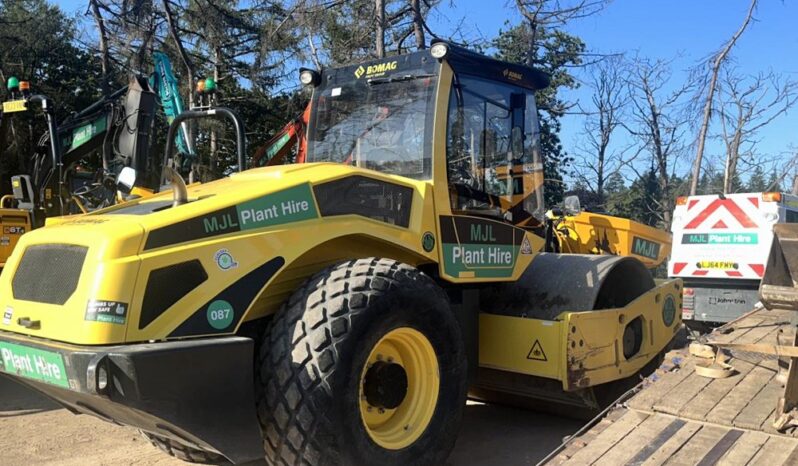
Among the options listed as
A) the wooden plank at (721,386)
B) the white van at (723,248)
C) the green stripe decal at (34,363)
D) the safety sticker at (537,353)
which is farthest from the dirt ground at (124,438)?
the white van at (723,248)

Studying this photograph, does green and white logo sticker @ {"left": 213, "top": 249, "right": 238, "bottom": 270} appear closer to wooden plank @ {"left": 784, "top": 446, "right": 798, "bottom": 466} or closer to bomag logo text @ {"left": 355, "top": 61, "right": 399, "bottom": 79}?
bomag logo text @ {"left": 355, "top": 61, "right": 399, "bottom": 79}

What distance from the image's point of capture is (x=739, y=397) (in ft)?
12.1

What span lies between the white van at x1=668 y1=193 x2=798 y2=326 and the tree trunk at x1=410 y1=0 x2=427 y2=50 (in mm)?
6316

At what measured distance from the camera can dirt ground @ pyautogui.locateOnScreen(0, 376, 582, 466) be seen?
4.79m

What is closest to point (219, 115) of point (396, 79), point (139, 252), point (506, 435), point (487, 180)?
point (396, 79)

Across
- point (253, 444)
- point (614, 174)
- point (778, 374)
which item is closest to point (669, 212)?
point (614, 174)

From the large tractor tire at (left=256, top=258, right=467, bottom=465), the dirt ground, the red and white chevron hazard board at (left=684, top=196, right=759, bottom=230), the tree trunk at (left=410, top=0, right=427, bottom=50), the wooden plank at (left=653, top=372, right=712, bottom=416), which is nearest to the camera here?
the large tractor tire at (left=256, top=258, right=467, bottom=465)

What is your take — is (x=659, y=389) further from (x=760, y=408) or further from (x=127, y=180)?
(x=127, y=180)

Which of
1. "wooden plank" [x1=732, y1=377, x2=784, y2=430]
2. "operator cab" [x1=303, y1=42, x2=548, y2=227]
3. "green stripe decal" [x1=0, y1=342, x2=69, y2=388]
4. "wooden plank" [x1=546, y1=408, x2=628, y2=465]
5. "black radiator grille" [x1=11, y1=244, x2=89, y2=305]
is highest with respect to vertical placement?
"operator cab" [x1=303, y1=42, x2=548, y2=227]

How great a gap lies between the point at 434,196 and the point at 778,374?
87.3 inches

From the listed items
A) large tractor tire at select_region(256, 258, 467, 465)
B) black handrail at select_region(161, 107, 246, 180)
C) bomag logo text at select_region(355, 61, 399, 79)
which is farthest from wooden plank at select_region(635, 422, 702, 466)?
black handrail at select_region(161, 107, 246, 180)

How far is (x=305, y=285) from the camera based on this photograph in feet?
11.9

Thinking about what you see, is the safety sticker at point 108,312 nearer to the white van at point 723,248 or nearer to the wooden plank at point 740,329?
the wooden plank at point 740,329

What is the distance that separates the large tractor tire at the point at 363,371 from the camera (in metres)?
3.30
